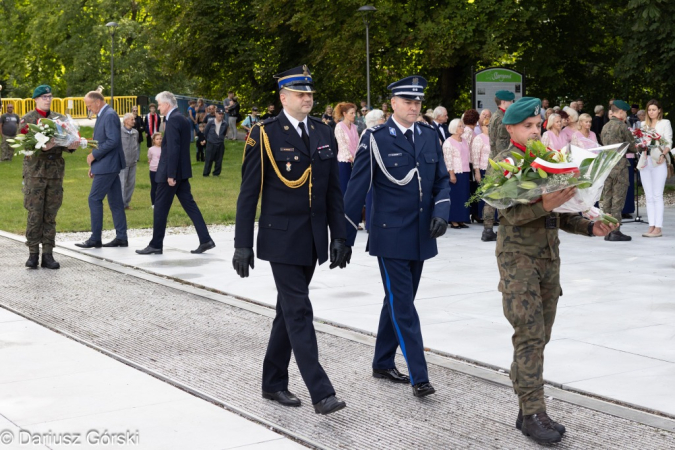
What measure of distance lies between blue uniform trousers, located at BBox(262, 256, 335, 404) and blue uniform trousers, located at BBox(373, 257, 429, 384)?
57 centimetres

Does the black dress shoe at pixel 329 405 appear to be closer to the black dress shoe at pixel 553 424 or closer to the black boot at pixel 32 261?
the black dress shoe at pixel 553 424

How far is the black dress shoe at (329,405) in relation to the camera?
5.71 m

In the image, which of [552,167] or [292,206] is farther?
[292,206]

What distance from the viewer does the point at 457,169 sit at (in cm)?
1575

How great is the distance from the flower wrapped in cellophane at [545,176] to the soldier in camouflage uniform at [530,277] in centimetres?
8

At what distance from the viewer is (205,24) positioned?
133ft

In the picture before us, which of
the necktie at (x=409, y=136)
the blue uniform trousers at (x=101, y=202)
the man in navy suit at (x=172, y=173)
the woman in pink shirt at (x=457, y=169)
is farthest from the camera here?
the woman in pink shirt at (x=457, y=169)

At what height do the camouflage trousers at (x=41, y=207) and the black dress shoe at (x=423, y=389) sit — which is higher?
the camouflage trousers at (x=41, y=207)

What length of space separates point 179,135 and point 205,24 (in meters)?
28.7

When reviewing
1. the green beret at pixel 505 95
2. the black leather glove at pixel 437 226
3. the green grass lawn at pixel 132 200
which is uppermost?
the green beret at pixel 505 95

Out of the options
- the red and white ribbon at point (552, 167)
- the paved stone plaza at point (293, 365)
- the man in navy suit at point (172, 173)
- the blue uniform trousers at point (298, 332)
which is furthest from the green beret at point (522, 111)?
the man in navy suit at point (172, 173)

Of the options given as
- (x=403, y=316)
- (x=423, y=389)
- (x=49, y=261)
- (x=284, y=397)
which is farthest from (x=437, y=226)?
(x=49, y=261)

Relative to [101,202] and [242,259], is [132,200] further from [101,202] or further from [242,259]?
[242,259]

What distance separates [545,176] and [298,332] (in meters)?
1.70
